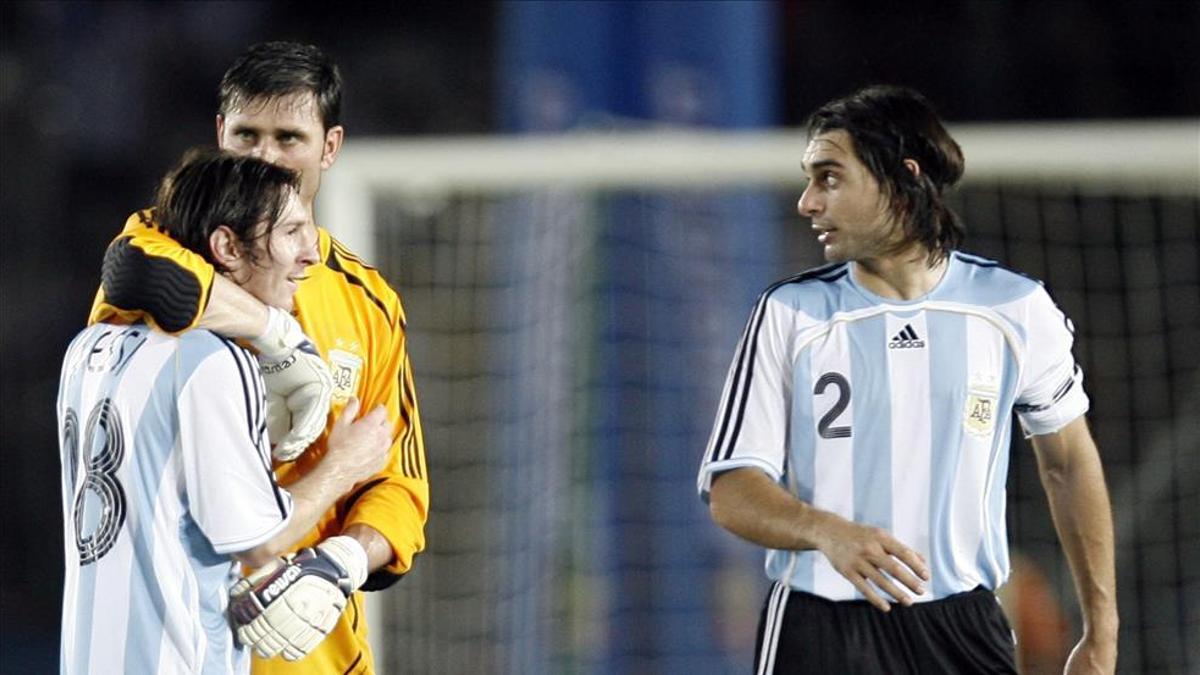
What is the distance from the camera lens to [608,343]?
541cm

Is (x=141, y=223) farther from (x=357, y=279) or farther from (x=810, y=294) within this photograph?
(x=810, y=294)

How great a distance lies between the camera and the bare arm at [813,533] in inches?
104

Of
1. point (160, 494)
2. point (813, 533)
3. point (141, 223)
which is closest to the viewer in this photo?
point (160, 494)

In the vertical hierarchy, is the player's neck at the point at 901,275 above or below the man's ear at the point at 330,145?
below

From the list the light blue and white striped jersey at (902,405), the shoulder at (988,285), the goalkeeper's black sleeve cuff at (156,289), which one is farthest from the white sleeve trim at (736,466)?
the goalkeeper's black sleeve cuff at (156,289)

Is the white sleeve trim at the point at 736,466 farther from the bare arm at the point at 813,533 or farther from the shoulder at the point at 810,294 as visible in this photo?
the shoulder at the point at 810,294

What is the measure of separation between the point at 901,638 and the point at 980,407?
16.4 inches

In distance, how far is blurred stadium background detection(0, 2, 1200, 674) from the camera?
4637 mm

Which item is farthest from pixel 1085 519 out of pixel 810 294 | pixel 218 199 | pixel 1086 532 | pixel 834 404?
pixel 218 199

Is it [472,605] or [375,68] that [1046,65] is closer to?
Answer: [375,68]

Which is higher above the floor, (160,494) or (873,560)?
(160,494)

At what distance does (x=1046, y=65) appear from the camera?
27.5 ft

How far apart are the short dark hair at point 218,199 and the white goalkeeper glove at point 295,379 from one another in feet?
0.43

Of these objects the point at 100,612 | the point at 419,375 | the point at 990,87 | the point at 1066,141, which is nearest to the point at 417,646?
the point at 419,375
